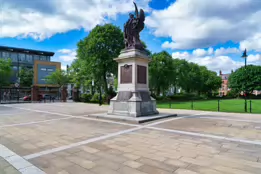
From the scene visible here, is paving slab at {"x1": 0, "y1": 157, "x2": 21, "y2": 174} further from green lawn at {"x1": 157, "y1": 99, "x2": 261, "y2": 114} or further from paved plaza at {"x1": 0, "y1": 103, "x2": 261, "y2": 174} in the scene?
green lawn at {"x1": 157, "y1": 99, "x2": 261, "y2": 114}

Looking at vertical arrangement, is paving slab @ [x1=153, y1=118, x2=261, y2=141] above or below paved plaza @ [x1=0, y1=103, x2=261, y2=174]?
below

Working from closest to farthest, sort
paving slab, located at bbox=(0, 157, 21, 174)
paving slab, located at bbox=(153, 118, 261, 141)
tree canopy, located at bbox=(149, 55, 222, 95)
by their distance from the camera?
paving slab, located at bbox=(0, 157, 21, 174), paving slab, located at bbox=(153, 118, 261, 141), tree canopy, located at bbox=(149, 55, 222, 95)

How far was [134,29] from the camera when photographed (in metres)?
11.3

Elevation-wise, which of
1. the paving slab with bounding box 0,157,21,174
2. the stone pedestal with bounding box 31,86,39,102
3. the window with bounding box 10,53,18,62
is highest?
the window with bounding box 10,53,18,62

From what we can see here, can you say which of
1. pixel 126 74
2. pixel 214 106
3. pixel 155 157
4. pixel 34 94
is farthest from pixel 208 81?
pixel 155 157

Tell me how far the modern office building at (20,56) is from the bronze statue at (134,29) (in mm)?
58781

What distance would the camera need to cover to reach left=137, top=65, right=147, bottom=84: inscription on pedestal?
35.0 ft

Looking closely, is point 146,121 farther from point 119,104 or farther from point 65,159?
point 65,159

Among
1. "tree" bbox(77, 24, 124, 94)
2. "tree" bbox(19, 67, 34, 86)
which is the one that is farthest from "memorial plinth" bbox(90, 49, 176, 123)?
"tree" bbox(19, 67, 34, 86)

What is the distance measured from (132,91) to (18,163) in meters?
7.19

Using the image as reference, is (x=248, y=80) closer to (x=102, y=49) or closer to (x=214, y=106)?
(x=214, y=106)

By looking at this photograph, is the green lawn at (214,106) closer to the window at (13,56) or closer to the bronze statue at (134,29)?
the bronze statue at (134,29)

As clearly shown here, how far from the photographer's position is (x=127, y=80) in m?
10.8

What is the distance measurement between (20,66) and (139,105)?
65.8 meters
